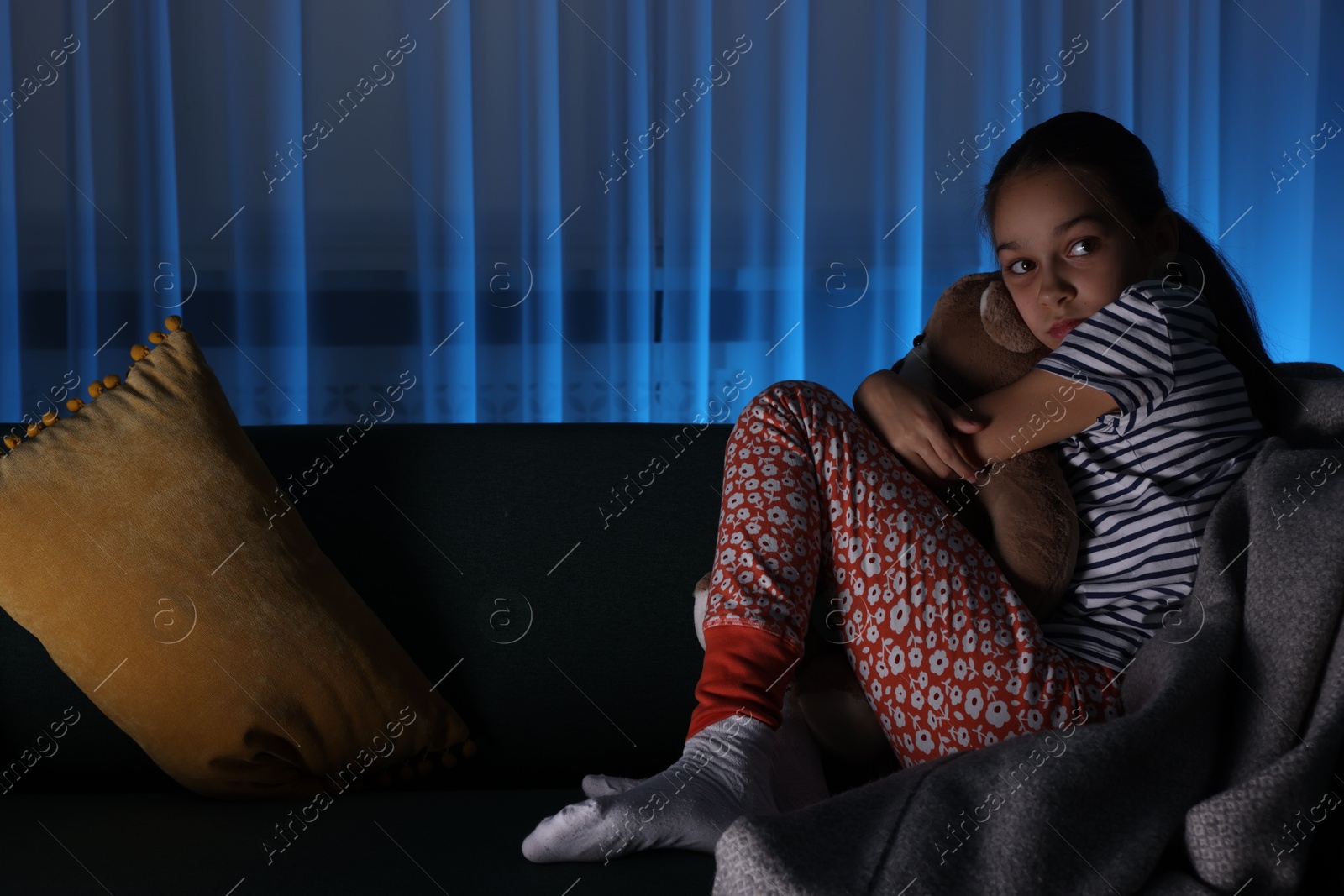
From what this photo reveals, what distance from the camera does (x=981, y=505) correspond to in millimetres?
924

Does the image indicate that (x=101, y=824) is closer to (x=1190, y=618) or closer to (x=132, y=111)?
(x=1190, y=618)

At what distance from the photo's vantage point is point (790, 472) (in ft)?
2.80

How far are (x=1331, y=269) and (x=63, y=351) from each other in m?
2.51

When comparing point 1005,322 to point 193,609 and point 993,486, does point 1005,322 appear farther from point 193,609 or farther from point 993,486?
point 193,609

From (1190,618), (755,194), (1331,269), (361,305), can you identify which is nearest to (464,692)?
(1190,618)

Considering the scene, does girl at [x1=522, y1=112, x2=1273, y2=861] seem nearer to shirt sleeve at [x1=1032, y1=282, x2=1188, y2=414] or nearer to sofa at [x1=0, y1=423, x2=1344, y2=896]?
shirt sleeve at [x1=1032, y1=282, x2=1188, y2=414]

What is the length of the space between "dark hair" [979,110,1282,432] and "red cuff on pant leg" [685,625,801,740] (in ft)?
1.75

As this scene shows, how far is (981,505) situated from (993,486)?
2cm

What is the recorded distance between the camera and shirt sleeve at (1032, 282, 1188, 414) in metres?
0.85

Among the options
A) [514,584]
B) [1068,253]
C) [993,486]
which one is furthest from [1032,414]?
[514,584]

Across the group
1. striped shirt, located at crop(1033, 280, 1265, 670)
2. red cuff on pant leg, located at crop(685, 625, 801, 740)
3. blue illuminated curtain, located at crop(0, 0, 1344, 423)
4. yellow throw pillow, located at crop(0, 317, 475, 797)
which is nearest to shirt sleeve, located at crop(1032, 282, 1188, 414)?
striped shirt, located at crop(1033, 280, 1265, 670)

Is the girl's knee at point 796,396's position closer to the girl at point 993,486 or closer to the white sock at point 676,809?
the girl at point 993,486

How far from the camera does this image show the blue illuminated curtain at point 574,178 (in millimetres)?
1889

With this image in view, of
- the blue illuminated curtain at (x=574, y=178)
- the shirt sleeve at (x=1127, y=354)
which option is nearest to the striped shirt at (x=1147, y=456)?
the shirt sleeve at (x=1127, y=354)
